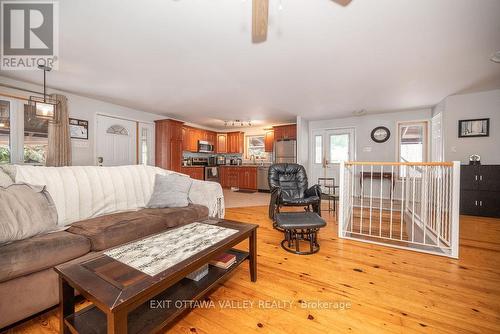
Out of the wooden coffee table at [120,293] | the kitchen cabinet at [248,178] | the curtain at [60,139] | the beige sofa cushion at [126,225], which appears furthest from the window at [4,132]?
the kitchen cabinet at [248,178]

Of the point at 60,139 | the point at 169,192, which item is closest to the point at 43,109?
the point at 60,139

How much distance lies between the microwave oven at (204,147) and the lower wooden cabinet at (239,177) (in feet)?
2.83

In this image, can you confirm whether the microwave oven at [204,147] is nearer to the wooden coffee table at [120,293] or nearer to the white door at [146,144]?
the white door at [146,144]

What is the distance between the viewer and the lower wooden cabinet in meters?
6.90

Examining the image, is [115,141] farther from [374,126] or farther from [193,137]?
[374,126]

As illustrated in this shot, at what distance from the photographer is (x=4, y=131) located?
3.14 metres

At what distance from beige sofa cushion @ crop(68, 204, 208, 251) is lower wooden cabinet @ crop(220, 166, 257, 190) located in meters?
4.61

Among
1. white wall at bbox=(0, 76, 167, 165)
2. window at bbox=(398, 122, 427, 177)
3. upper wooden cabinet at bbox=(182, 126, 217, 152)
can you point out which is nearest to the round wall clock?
window at bbox=(398, 122, 427, 177)

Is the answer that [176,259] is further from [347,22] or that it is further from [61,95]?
[61,95]

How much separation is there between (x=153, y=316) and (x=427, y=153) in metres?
6.40

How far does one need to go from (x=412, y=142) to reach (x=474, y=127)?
1.37 m

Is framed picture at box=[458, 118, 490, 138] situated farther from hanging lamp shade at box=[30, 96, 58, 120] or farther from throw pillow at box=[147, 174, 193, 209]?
hanging lamp shade at box=[30, 96, 58, 120]

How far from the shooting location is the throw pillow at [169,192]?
241cm

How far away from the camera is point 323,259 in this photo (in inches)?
82.5
